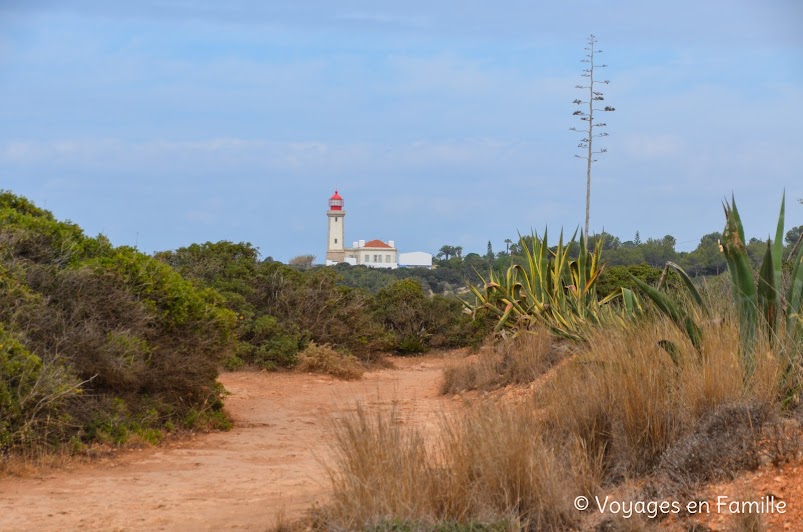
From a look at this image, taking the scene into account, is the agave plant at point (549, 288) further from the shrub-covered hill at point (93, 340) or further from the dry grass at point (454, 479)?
the dry grass at point (454, 479)

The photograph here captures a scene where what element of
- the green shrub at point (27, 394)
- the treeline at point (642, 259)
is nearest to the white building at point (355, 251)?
the treeline at point (642, 259)

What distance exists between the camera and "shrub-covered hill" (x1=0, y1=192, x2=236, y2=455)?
26.1 feet

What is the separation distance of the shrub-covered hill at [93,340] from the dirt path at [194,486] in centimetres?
52

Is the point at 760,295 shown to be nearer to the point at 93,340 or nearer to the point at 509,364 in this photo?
the point at 509,364

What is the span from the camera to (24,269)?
30.1 feet

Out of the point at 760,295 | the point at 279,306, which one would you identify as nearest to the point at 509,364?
the point at 760,295

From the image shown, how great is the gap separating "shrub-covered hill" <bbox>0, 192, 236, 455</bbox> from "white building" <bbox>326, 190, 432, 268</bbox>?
5851 centimetres

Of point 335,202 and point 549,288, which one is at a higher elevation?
point 335,202

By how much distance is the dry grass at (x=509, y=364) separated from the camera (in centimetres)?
1230

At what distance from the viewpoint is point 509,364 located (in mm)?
13094

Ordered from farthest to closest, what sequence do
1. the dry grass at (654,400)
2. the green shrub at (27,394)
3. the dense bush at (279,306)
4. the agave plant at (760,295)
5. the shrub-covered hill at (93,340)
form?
1. the dense bush at (279,306)
2. the shrub-covered hill at (93,340)
3. the green shrub at (27,394)
4. the agave plant at (760,295)
5. the dry grass at (654,400)

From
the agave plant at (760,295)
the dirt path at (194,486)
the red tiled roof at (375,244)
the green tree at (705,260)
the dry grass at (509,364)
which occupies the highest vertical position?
the red tiled roof at (375,244)

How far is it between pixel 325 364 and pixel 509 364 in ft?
17.6

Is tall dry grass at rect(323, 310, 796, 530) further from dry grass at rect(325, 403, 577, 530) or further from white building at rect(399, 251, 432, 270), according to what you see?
white building at rect(399, 251, 432, 270)
